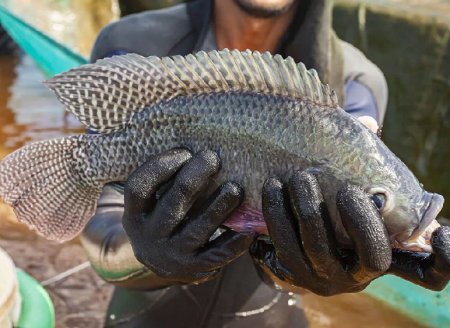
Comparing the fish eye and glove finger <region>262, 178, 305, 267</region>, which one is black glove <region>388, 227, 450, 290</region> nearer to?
the fish eye

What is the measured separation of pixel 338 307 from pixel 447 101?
2.78 metres

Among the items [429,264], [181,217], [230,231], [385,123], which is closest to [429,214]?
[429,264]

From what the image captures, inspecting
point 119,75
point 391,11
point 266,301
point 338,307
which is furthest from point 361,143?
point 391,11

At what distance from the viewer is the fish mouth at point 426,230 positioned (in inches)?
61.9

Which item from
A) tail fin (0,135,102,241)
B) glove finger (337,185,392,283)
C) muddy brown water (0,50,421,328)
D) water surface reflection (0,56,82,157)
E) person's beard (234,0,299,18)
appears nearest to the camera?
glove finger (337,185,392,283)

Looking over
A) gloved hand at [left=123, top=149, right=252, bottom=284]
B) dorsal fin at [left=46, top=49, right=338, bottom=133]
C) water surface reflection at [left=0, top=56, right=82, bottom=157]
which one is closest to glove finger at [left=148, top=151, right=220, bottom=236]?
gloved hand at [left=123, top=149, right=252, bottom=284]

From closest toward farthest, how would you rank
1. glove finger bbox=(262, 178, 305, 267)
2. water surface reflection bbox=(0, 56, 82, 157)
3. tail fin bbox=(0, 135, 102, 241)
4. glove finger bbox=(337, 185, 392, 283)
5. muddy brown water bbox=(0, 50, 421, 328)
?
glove finger bbox=(337, 185, 392, 283) < glove finger bbox=(262, 178, 305, 267) < tail fin bbox=(0, 135, 102, 241) < muddy brown water bbox=(0, 50, 421, 328) < water surface reflection bbox=(0, 56, 82, 157)

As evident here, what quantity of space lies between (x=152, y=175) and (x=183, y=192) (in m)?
0.11

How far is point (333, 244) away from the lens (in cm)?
167

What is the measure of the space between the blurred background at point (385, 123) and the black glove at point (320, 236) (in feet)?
6.49

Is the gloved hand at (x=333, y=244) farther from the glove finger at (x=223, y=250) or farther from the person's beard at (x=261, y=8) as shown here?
the person's beard at (x=261, y=8)

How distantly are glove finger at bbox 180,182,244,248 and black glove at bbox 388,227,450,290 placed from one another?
0.50 metres

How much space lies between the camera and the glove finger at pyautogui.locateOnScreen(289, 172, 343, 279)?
5.26 feet

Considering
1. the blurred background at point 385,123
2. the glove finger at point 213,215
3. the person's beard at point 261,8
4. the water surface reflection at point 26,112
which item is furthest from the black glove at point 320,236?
the water surface reflection at point 26,112
